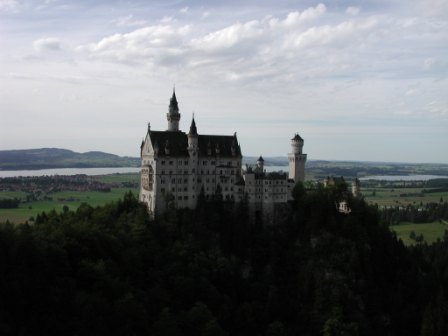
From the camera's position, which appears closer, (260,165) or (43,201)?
(260,165)

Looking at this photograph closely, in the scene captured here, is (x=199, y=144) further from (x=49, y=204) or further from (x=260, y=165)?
(x=49, y=204)

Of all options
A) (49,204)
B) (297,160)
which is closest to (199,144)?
(297,160)

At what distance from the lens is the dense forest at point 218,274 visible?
6438 cm

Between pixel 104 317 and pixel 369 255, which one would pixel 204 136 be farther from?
pixel 104 317

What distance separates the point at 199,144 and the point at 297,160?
20147 mm

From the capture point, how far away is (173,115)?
98.1 meters

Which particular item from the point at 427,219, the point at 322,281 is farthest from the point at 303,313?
the point at 427,219

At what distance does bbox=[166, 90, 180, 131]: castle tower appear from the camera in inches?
3836

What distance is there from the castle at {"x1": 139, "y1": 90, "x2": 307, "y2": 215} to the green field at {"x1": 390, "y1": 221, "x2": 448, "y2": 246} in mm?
71840

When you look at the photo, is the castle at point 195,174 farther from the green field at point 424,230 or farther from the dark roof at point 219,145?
the green field at point 424,230

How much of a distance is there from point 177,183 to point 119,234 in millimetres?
15784

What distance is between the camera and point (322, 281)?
84500mm

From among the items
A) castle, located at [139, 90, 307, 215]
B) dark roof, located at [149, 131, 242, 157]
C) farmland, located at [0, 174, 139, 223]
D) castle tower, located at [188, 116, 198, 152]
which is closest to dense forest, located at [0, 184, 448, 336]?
castle, located at [139, 90, 307, 215]

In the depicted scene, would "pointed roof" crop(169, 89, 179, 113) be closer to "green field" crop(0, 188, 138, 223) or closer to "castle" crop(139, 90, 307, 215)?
"castle" crop(139, 90, 307, 215)
